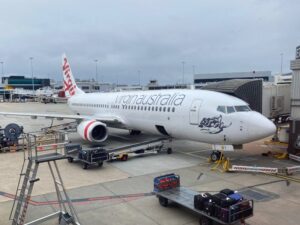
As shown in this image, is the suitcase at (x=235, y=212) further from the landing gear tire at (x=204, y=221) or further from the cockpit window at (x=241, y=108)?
the cockpit window at (x=241, y=108)

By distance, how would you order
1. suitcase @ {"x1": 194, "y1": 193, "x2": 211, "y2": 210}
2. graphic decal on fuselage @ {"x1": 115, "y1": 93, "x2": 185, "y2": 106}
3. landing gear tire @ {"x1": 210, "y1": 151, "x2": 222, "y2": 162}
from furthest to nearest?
graphic decal on fuselage @ {"x1": 115, "y1": 93, "x2": 185, "y2": 106} < landing gear tire @ {"x1": 210, "y1": 151, "x2": 222, "y2": 162} < suitcase @ {"x1": 194, "y1": 193, "x2": 211, "y2": 210}

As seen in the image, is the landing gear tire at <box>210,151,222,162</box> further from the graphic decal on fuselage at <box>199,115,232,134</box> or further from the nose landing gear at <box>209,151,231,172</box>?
the graphic decal on fuselage at <box>199,115,232,134</box>

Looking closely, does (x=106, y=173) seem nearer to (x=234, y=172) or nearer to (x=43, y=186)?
(x=43, y=186)

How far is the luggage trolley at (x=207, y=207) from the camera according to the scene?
8.21m

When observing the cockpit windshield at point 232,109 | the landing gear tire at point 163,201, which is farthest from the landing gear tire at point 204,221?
the cockpit windshield at point 232,109

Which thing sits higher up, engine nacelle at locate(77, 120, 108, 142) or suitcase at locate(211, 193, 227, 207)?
engine nacelle at locate(77, 120, 108, 142)

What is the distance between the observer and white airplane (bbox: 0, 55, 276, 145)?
14.9 meters

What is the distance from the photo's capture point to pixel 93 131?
65.1 ft

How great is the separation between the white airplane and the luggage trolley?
17.4ft

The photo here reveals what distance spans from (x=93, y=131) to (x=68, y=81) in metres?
16.8

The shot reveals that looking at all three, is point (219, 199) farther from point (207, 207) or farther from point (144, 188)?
point (144, 188)

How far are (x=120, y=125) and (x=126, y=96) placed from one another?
7.41ft

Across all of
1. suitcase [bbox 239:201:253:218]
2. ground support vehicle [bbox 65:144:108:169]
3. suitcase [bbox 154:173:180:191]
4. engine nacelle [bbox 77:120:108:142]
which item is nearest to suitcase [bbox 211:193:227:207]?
suitcase [bbox 239:201:253:218]

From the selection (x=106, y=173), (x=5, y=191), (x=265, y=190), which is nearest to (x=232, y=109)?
(x=265, y=190)
